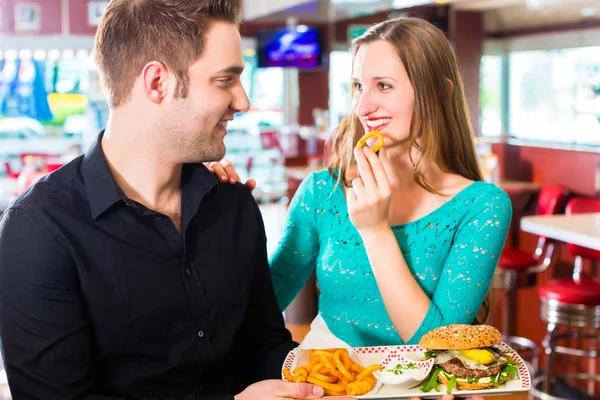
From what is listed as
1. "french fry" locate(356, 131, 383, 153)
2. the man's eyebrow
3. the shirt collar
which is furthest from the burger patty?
the man's eyebrow

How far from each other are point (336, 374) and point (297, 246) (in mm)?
573

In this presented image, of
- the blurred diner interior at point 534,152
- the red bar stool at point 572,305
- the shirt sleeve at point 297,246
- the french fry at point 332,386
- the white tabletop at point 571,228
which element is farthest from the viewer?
the blurred diner interior at point 534,152

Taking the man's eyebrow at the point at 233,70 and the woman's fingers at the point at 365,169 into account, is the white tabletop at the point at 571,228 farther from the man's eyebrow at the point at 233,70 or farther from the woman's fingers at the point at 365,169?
the man's eyebrow at the point at 233,70

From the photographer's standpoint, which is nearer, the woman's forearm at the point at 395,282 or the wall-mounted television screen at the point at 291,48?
the woman's forearm at the point at 395,282

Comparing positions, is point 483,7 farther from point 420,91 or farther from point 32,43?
point 32,43

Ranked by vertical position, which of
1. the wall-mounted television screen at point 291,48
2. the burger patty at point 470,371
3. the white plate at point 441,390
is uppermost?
the wall-mounted television screen at point 291,48

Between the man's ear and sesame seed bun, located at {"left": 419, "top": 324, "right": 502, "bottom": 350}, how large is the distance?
0.74 metres

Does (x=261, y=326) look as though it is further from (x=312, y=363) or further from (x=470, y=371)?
(x=470, y=371)

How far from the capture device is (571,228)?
3449 millimetres

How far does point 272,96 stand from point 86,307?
10759 millimetres

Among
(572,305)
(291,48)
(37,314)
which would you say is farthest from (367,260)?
(291,48)

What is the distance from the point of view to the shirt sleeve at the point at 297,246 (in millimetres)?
1953

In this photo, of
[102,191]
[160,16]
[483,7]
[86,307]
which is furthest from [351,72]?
[483,7]

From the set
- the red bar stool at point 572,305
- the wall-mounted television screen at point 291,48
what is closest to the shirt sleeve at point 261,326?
the red bar stool at point 572,305
